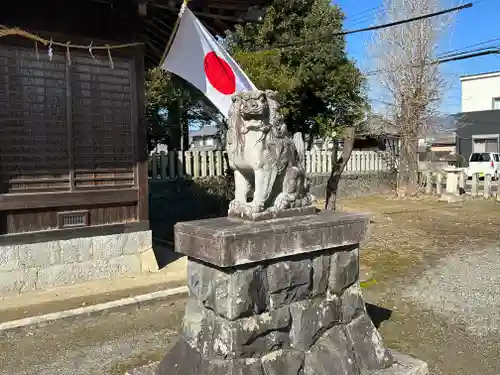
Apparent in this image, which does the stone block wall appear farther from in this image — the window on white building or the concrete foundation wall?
the window on white building

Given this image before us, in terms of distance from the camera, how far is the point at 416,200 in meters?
16.5

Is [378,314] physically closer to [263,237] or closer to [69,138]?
[263,237]

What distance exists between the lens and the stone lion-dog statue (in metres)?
3.32

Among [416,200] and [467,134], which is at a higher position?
[467,134]

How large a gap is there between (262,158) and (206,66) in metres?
3.52

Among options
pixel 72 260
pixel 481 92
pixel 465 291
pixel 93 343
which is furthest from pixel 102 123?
Result: pixel 481 92

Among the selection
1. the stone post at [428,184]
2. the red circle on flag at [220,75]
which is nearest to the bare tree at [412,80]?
the stone post at [428,184]

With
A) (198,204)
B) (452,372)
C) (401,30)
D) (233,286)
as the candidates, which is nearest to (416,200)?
(401,30)

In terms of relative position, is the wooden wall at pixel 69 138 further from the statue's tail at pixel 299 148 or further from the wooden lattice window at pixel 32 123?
the statue's tail at pixel 299 148

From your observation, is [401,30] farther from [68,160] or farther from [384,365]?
[384,365]

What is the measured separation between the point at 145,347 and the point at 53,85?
3.80 m

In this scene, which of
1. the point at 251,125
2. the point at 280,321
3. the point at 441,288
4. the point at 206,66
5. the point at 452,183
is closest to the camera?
the point at 280,321

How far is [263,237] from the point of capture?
3.07 meters

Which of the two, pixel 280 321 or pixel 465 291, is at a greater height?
pixel 280 321
